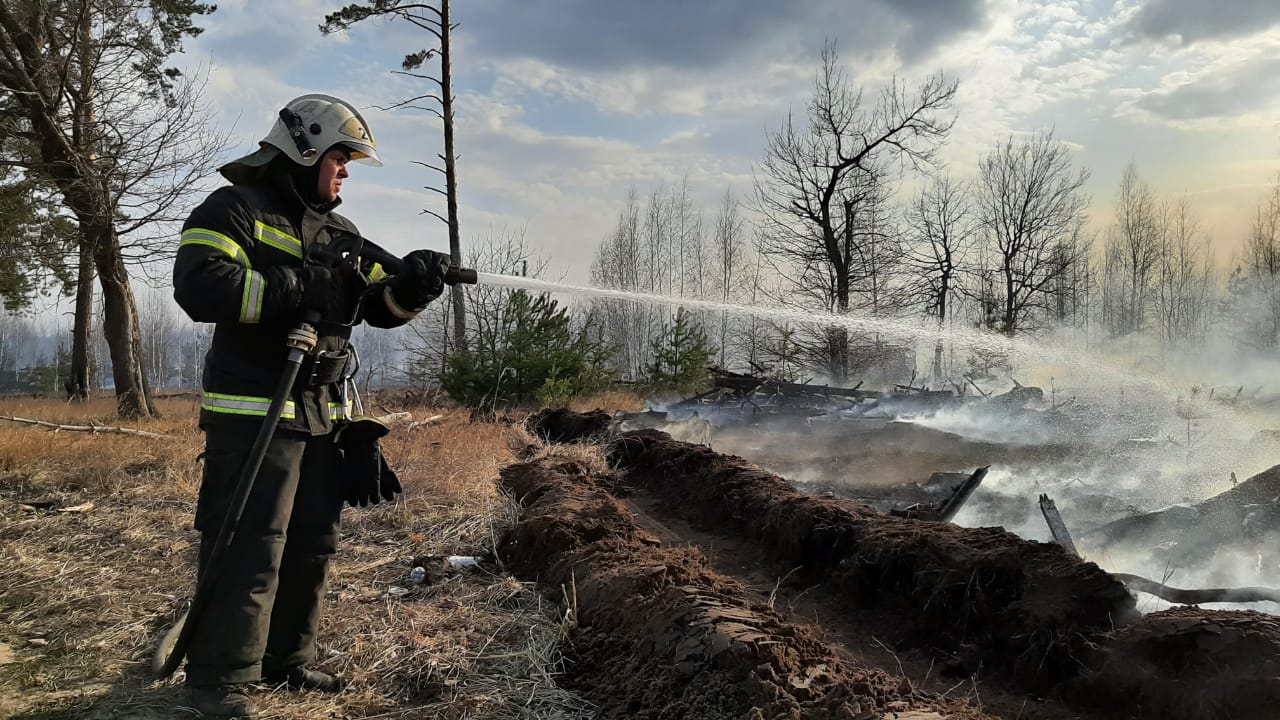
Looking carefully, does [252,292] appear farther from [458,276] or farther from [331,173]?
[458,276]

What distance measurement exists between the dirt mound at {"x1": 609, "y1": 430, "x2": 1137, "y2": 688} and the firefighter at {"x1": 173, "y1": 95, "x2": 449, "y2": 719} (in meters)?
2.93

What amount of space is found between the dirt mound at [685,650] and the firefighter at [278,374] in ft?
3.85

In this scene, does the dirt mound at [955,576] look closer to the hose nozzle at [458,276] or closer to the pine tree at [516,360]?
the hose nozzle at [458,276]

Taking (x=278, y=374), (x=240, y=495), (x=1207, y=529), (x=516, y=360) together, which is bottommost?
(x=1207, y=529)

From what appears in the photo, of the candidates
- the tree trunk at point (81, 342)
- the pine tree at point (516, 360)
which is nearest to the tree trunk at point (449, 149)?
the pine tree at point (516, 360)

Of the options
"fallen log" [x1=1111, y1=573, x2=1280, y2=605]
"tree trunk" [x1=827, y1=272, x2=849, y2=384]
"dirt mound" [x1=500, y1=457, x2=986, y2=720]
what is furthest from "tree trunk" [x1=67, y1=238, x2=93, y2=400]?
"fallen log" [x1=1111, y1=573, x2=1280, y2=605]

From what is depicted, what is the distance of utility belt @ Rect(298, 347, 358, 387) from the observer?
2.91m

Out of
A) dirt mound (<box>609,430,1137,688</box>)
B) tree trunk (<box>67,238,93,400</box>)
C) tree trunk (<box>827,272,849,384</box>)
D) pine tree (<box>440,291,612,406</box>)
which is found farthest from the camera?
tree trunk (<box>827,272,849,384</box>)

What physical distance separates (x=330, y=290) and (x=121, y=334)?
1257 centimetres

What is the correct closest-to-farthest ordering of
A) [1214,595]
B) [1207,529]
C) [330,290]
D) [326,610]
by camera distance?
[330,290] → [326,610] → [1214,595] → [1207,529]

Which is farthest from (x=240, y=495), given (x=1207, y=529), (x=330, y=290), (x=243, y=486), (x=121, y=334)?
(x=121, y=334)

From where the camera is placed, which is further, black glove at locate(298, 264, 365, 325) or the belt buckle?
the belt buckle

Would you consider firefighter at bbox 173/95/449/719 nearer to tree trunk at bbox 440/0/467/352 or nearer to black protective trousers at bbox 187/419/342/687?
Result: black protective trousers at bbox 187/419/342/687

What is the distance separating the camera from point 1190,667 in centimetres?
269
